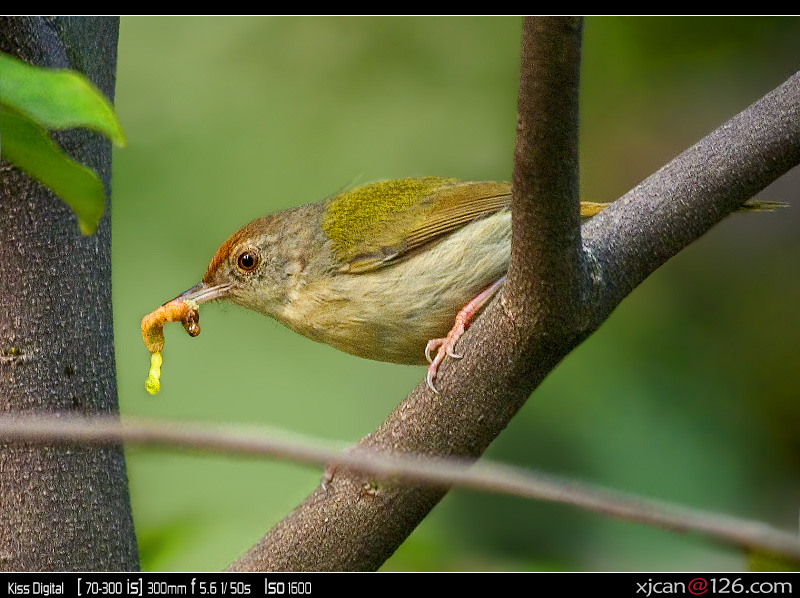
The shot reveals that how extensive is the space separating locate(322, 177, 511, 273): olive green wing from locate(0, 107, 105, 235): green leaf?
2058mm

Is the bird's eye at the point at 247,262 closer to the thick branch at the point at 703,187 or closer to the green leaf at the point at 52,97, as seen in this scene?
the thick branch at the point at 703,187

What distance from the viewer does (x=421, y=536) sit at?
3434mm

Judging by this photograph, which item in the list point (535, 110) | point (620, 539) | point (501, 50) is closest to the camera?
point (535, 110)

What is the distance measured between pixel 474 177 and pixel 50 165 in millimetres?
3776

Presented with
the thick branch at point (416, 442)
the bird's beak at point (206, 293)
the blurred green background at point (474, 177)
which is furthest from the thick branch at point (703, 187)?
the bird's beak at point (206, 293)

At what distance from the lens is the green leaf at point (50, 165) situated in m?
1.38

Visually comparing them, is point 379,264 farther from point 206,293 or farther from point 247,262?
point 206,293

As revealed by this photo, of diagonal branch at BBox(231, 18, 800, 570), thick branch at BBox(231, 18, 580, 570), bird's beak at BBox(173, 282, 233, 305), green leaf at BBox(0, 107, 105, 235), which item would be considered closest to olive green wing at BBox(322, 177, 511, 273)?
bird's beak at BBox(173, 282, 233, 305)

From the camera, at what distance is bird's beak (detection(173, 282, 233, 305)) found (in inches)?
146

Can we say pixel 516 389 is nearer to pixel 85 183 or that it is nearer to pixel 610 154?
pixel 85 183

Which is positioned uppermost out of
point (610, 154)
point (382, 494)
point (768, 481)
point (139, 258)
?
point (610, 154)

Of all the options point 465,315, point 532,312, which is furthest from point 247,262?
point 532,312

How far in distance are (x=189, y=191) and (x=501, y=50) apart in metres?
2.05
